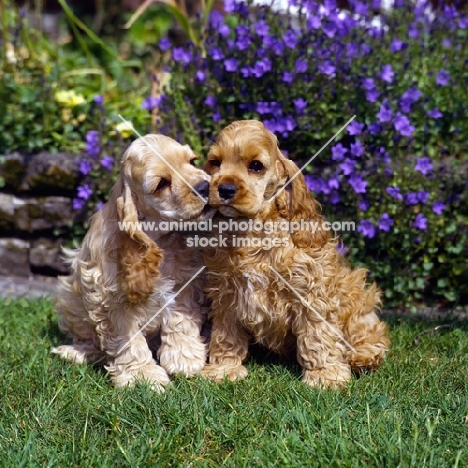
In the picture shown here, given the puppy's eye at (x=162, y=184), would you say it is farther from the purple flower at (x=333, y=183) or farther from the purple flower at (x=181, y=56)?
the purple flower at (x=181, y=56)

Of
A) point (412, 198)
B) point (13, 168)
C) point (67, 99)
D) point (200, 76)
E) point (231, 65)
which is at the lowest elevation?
point (13, 168)

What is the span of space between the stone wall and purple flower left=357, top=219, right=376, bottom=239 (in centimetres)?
228

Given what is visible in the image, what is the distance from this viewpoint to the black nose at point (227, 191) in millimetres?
3559

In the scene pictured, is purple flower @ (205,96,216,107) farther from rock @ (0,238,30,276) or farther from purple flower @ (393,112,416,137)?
rock @ (0,238,30,276)

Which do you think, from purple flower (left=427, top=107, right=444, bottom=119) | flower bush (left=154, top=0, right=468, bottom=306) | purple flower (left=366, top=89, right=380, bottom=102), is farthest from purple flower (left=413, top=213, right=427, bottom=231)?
purple flower (left=366, top=89, right=380, bottom=102)

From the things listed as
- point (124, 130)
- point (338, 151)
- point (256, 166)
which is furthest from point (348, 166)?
point (124, 130)

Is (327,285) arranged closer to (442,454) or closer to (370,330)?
(370,330)

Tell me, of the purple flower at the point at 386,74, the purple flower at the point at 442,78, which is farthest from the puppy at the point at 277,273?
the purple flower at the point at 442,78

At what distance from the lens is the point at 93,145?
5.40m

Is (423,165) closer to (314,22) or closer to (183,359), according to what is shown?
(314,22)

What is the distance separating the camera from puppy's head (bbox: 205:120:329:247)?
11.8 ft

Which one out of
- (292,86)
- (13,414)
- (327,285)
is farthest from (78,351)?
(292,86)

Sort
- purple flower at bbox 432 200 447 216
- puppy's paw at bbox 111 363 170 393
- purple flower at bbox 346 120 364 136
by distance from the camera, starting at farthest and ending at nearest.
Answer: purple flower at bbox 346 120 364 136 < purple flower at bbox 432 200 447 216 < puppy's paw at bbox 111 363 170 393

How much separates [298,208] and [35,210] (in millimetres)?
2803
